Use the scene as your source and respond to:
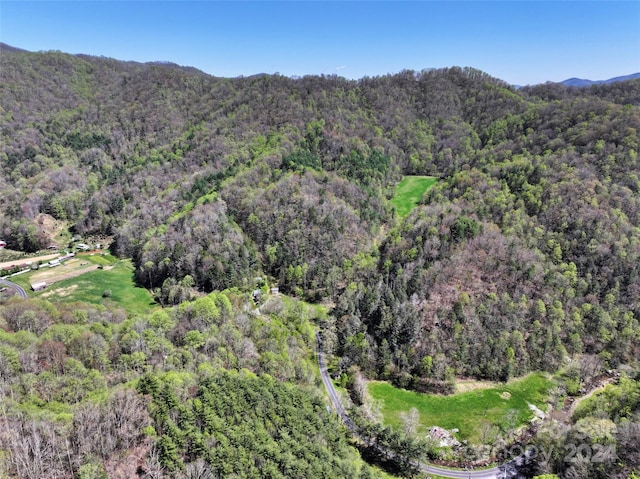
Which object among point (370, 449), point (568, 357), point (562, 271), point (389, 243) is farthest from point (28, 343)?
point (562, 271)

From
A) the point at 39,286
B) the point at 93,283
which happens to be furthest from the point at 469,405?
the point at 39,286

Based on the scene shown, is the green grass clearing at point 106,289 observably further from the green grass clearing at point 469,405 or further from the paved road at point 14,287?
the green grass clearing at point 469,405

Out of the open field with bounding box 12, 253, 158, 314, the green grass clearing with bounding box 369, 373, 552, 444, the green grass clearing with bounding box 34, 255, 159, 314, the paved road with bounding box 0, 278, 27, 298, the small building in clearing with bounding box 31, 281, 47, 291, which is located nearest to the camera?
the green grass clearing with bounding box 369, 373, 552, 444

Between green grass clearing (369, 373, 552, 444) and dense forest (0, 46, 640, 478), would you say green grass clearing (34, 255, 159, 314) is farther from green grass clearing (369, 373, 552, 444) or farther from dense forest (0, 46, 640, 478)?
green grass clearing (369, 373, 552, 444)

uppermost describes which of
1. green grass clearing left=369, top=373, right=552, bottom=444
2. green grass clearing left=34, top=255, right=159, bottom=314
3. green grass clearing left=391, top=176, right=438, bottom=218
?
green grass clearing left=391, top=176, right=438, bottom=218

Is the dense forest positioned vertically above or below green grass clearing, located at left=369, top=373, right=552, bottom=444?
above

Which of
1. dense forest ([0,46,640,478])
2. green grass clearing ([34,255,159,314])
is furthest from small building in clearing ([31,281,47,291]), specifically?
dense forest ([0,46,640,478])
